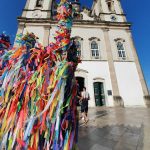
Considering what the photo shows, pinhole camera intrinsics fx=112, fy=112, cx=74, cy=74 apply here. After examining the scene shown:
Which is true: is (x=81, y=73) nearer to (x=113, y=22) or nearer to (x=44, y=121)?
(x=113, y=22)

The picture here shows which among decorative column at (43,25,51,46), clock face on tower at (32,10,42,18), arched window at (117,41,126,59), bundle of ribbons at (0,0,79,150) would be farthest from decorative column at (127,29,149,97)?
bundle of ribbons at (0,0,79,150)

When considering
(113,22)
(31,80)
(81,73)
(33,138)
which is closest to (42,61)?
(31,80)

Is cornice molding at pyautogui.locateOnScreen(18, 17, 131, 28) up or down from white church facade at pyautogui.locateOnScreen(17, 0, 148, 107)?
up

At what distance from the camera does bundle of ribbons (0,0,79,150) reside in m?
1.24

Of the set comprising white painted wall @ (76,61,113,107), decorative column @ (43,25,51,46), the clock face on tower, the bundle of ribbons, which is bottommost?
the bundle of ribbons

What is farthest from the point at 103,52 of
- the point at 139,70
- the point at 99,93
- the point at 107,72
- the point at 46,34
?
the point at 46,34

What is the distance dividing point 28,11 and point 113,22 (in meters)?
11.2

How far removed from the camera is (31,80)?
141 centimetres

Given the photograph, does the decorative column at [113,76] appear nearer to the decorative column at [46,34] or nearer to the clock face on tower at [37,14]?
the decorative column at [46,34]

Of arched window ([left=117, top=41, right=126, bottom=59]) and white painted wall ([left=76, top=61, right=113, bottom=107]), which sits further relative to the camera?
arched window ([left=117, top=41, right=126, bottom=59])

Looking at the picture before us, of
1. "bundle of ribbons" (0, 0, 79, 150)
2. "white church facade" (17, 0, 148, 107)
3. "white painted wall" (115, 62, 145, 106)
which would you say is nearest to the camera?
"bundle of ribbons" (0, 0, 79, 150)

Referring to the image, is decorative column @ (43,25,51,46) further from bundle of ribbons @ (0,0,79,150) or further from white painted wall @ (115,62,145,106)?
bundle of ribbons @ (0,0,79,150)

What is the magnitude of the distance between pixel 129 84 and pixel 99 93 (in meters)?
3.30

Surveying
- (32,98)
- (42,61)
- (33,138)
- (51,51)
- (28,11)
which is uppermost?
(28,11)
